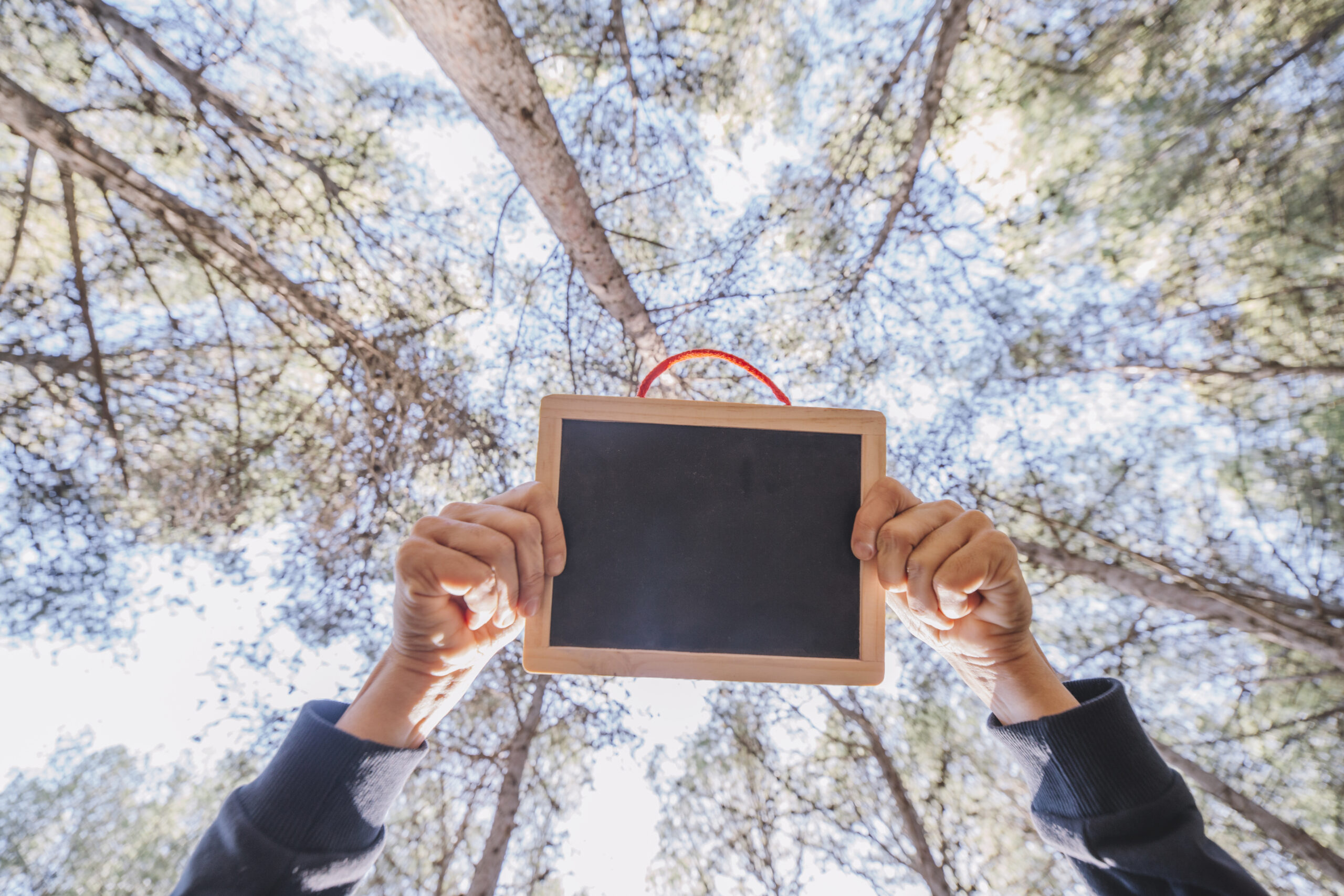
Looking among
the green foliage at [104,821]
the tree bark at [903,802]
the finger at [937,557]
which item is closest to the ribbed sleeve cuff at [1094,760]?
the finger at [937,557]

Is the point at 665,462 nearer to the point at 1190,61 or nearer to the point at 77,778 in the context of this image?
the point at 1190,61

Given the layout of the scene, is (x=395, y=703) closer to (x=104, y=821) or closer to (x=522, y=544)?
(x=522, y=544)

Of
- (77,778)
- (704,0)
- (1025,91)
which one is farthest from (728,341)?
(77,778)

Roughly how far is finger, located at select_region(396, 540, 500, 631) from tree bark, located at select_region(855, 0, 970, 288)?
11.3 ft

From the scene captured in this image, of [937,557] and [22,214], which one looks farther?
[22,214]

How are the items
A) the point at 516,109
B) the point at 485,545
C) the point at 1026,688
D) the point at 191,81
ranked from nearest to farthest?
the point at 485,545
the point at 1026,688
the point at 516,109
the point at 191,81

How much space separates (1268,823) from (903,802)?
72.6 inches

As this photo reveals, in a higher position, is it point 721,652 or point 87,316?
point 87,316

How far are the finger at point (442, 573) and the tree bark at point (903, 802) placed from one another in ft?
10.9

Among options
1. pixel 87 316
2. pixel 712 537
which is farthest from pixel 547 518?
pixel 87 316

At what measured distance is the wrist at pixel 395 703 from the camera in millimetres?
1322

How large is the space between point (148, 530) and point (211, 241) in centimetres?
191

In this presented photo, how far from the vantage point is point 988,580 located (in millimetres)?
1219

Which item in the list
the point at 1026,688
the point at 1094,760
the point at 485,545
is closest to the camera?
the point at 485,545
